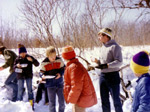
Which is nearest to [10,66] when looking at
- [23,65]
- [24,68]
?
[24,68]

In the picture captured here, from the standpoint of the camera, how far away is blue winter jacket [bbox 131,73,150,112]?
1.27m

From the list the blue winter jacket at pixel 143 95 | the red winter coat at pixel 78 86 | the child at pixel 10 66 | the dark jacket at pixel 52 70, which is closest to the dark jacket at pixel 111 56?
the red winter coat at pixel 78 86

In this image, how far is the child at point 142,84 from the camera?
1.28 m

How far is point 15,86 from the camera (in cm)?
406

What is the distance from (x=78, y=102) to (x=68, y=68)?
53 centimetres

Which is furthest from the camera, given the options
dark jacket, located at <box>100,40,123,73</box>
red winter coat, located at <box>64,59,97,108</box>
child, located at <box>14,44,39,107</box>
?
child, located at <box>14,44,39,107</box>

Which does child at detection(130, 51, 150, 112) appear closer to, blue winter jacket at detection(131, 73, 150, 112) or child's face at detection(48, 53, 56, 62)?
blue winter jacket at detection(131, 73, 150, 112)

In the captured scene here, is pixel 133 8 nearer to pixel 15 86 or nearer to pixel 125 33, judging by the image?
pixel 15 86

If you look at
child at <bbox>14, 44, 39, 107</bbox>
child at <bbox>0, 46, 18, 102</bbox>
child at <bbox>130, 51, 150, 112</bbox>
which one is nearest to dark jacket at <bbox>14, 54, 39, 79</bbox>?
child at <bbox>14, 44, 39, 107</bbox>

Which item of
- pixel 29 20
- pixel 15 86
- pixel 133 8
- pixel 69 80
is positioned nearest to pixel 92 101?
pixel 69 80

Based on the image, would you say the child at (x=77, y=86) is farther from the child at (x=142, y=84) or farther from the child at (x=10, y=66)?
the child at (x=10, y=66)

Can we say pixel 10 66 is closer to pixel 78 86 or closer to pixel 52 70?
pixel 52 70

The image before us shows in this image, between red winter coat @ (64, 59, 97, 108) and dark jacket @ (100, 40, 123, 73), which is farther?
dark jacket @ (100, 40, 123, 73)

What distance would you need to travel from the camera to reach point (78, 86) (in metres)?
1.74
